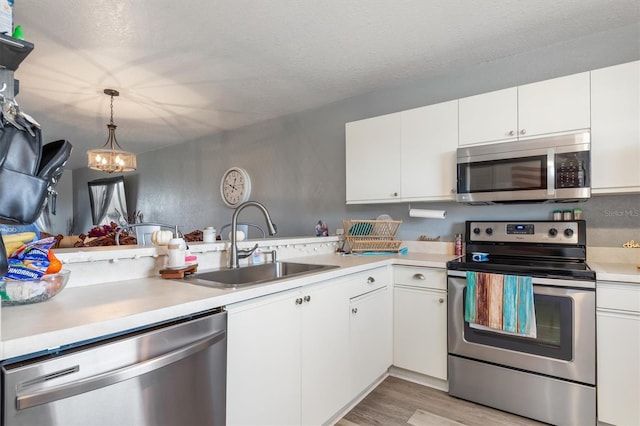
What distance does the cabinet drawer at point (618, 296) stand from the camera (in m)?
1.59

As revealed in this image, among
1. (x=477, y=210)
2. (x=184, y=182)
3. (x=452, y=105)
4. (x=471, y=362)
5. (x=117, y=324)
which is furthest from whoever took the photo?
(x=184, y=182)

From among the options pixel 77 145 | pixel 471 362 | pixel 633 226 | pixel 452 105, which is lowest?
pixel 471 362

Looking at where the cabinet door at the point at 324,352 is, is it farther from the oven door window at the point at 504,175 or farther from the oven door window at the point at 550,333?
the oven door window at the point at 504,175

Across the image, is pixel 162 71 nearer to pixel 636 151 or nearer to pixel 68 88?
pixel 68 88

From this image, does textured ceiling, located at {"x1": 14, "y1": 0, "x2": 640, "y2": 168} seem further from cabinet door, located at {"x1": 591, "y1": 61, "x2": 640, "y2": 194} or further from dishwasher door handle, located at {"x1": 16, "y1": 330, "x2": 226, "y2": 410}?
dishwasher door handle, located at {"x1": 16, "y1": 330, "x2": 226, "y2": 410}

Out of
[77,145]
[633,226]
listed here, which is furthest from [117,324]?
[77,145]

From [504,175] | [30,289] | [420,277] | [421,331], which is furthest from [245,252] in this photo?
[504,175]

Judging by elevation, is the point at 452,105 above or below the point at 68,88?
below

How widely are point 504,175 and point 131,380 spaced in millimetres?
2204

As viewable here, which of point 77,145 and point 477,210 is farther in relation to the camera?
point 77,145

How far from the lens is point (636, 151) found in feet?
5.86

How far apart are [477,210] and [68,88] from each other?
3.72 meters

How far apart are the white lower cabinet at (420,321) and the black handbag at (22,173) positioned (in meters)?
1.99

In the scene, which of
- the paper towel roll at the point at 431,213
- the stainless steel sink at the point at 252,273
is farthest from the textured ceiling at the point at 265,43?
the stainless steel sink at the point at 252,273
